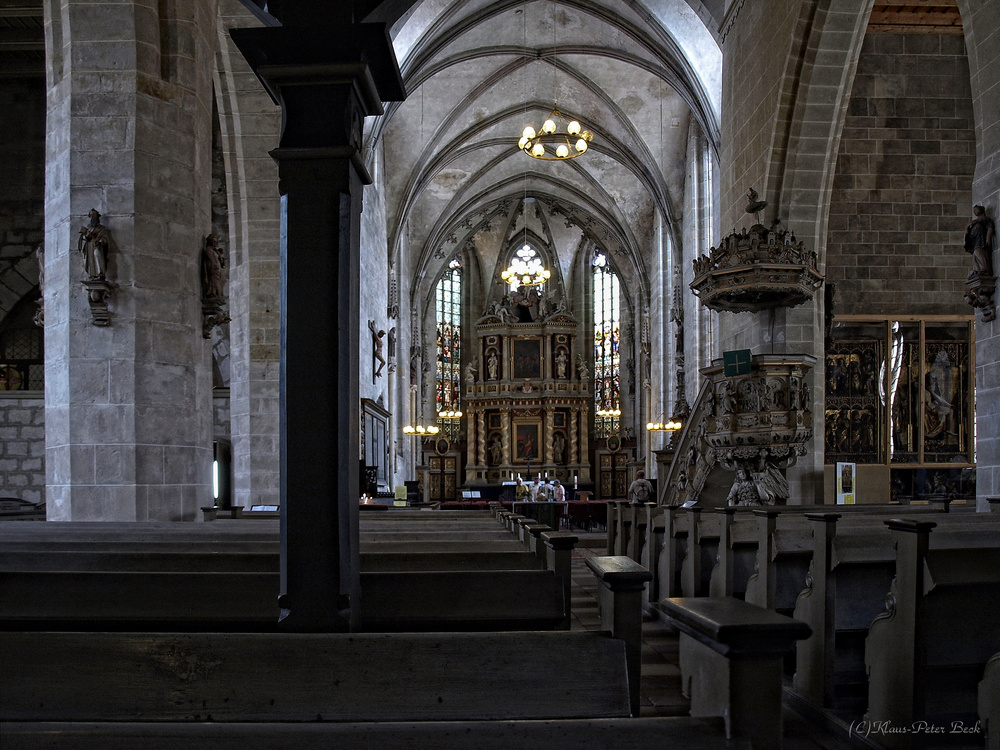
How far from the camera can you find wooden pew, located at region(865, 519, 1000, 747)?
9.55 ft

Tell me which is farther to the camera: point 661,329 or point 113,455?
point 661,329

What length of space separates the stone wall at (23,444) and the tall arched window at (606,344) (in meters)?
20.2

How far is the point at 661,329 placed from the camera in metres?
22.9

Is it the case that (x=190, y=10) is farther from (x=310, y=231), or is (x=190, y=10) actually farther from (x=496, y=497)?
(x=496, y=497)

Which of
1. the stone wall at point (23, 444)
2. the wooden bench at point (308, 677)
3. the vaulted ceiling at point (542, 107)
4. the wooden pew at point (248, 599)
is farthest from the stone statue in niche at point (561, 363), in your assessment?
the wooden bench at point (308, 677)

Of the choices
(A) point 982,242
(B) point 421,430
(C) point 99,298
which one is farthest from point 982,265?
(B) point 421,430

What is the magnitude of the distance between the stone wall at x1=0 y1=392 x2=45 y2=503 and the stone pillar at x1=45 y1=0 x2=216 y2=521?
5.28m

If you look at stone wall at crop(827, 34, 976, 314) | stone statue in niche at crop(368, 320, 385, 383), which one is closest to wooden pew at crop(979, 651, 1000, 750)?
stone wall at crop(827, 34, 976, 314)

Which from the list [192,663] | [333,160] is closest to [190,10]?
[333,160]

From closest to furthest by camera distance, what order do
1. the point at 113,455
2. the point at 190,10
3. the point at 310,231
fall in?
the point at 310,231, the point at 113,455, the point at 190,10

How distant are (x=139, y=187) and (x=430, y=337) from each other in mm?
23533

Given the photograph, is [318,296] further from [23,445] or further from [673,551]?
[23,445]

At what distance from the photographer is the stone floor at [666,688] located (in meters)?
3.15

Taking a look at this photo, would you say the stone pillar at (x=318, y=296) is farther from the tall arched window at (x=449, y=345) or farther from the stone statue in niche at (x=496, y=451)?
the tall arched window at (x=449, y=345)
